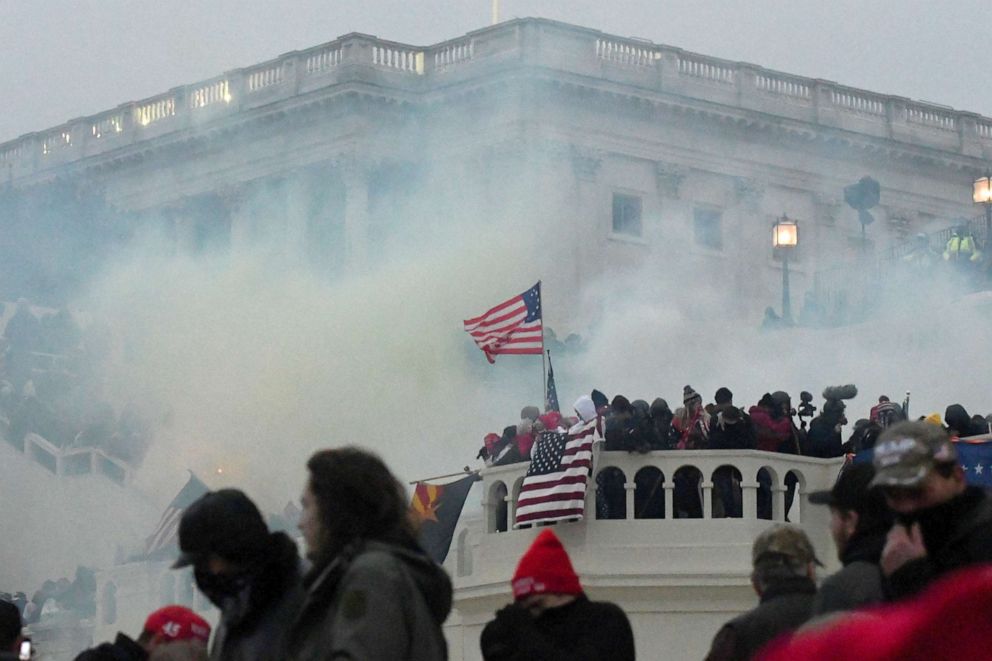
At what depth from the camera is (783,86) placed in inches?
2179

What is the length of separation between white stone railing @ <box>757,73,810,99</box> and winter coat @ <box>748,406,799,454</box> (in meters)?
39.7

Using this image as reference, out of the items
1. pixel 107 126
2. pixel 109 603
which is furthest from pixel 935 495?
pixel 107 126

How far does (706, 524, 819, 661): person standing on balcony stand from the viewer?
22.9 ft

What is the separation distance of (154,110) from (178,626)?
51.8 metres

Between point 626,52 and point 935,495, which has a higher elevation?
point 626,52

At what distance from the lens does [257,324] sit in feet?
139

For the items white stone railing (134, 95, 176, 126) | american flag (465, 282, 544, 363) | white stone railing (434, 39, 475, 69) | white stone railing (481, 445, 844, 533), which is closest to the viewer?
white stone railing (481, 445, 844, 533)

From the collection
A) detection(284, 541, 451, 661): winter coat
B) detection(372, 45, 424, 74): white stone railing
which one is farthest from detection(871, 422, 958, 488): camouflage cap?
detection(372, 45, 424, 74): white stone railing

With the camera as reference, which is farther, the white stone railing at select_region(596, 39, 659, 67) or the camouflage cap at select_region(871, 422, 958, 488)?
the white stone railing at select_region(596, 39, 659, 67)

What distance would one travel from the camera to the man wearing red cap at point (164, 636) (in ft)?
22.2

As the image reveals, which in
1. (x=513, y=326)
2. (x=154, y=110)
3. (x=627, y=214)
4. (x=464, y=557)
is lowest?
(x=464, y=557)

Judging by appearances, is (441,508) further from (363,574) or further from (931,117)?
(931,117)

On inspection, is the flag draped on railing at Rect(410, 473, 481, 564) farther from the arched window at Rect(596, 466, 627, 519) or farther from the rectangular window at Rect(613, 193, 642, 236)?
the rectangular window at Rect(613, 193, 642, 236)

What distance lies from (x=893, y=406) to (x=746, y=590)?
2.29 m
